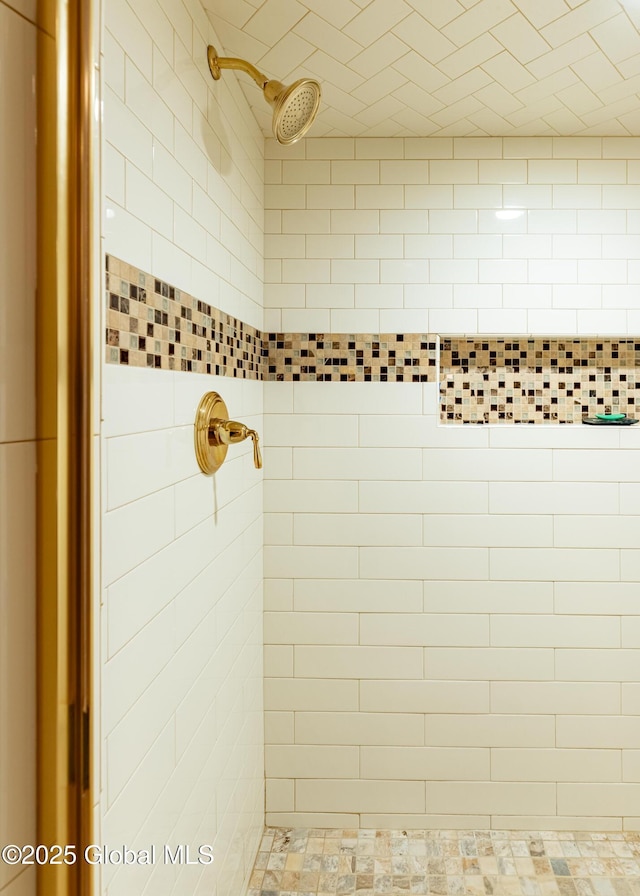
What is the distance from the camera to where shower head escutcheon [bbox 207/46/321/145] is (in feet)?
4.74

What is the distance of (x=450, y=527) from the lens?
7.62ft

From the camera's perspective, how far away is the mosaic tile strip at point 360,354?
2314mm

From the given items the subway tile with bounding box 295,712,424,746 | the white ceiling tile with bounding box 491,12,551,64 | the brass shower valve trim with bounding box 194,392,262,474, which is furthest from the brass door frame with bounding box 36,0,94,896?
the subway tile with bounding box 295,712,424,746

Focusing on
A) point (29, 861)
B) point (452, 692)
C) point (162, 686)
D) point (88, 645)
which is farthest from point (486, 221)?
point (29, 861)

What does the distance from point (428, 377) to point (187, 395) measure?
1195 millimetres

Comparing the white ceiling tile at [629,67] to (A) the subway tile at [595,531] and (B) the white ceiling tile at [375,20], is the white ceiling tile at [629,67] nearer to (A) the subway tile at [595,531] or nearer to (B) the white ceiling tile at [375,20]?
(B) the white ceiling tile at [375,20]

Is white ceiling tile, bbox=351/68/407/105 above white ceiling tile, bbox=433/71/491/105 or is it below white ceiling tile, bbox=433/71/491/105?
below

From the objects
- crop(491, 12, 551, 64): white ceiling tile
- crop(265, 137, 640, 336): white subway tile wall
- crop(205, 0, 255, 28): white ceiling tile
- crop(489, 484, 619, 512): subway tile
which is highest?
crop(491, 12, 551, 64): white ceiling tile

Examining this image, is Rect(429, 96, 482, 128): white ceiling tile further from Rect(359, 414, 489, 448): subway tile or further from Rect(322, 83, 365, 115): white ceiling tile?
Rect(359, 414, 489, 448): subway tile

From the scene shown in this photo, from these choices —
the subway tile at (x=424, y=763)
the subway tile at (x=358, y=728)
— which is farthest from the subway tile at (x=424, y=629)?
the subway tile at (x=424, y=763)

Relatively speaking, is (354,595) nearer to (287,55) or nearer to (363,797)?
(363,797)

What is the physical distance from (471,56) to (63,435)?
1.70 meters

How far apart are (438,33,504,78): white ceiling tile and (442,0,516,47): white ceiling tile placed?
3 cm

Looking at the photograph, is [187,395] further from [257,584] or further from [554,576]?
[554,576]
